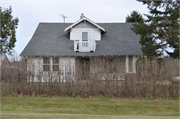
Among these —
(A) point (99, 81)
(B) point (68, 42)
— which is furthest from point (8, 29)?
(A) point (99, 81)

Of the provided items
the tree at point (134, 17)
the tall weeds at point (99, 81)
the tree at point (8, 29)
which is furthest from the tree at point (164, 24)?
the tree at point (134, 17)

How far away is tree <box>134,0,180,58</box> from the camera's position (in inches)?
582

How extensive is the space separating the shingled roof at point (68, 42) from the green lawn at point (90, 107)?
25.7 ft

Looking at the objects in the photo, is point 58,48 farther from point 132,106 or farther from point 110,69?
point 132,106

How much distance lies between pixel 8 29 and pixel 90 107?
52.2 ft

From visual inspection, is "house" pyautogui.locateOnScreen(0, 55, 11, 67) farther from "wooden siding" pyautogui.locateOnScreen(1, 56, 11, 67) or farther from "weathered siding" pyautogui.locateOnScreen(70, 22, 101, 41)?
"weathered siding" pyautogui.locateOnScreen(70, 22, 101, 41)

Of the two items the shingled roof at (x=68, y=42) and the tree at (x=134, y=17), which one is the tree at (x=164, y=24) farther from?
the tree at (x=134, y=17)

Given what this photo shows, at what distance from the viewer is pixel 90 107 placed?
38.3ft

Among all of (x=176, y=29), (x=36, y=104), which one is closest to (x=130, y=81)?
(x=176, y=29)

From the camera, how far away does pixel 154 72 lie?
13742mm

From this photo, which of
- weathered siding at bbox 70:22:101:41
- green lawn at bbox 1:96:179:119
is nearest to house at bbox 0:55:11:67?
green lawn at bbox 1:96:179:119

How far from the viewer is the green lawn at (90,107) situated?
1051 cm

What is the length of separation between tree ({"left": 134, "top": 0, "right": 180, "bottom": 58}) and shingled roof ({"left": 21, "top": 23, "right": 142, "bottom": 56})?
4749 millimetres

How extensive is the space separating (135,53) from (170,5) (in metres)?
5.99
